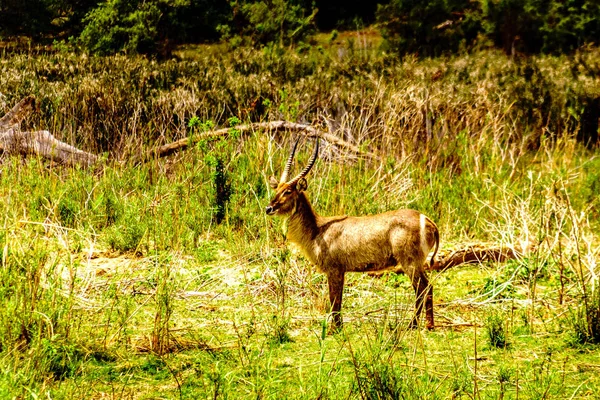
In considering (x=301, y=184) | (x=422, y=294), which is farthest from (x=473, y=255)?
(x=301, y=184)

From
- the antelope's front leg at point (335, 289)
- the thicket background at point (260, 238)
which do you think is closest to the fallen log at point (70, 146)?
the thicket background at point (260, 238)

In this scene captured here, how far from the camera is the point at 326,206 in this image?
7418 mm

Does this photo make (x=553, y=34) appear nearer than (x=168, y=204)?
No

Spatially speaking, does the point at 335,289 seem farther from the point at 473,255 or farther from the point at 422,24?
the point at 422,24

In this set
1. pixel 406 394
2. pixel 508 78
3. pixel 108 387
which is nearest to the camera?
pixel 406 394

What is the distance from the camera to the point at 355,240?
526 cm

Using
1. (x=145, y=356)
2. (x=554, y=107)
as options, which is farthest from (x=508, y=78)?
(x=145, y=356)

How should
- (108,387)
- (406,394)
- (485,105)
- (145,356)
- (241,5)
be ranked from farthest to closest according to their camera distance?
(241,5), (485,105), (145,356), (108,387), (406,394)

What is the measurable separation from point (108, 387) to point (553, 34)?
2096 cm

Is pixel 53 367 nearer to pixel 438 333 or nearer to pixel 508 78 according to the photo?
pixel 438 333

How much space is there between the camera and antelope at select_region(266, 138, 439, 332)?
16.9 feet

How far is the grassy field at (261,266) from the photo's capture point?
4.35 meters

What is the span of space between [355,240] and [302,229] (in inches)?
15.0

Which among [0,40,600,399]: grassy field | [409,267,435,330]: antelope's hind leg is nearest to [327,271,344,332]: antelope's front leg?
[0,40,600,399]: grassy field
